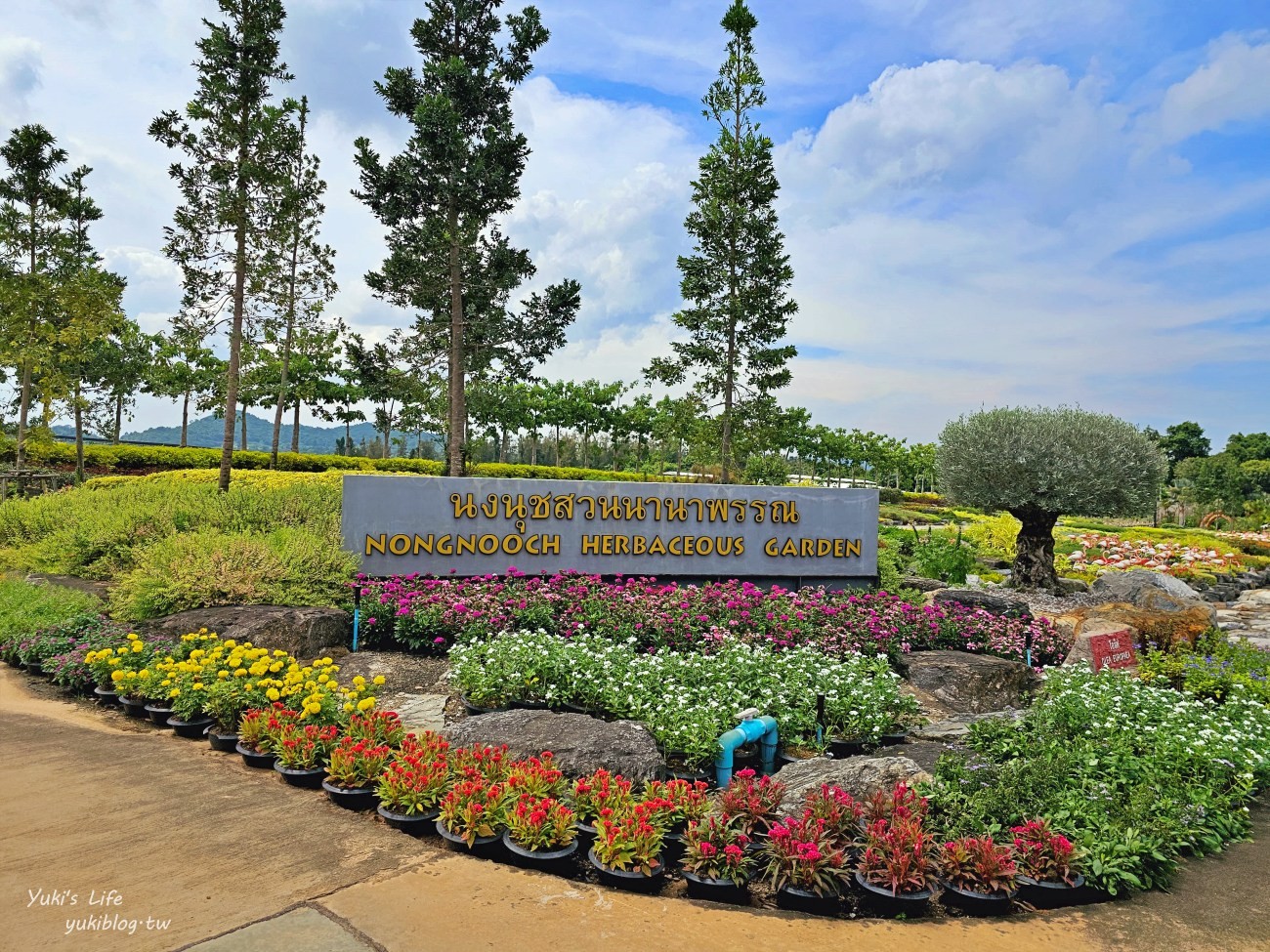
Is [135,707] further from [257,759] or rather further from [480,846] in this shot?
[480,846]

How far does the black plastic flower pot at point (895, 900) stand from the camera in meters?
3.36

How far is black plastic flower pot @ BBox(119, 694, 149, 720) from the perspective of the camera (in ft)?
19.3

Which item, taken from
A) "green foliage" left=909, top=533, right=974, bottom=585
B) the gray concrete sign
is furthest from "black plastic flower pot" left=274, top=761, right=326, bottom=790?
"green foliage" left=909, top=533, right=974, bottom=585

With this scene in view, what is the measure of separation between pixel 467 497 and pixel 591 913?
22.9 feet

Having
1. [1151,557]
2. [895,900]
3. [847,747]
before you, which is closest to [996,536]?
[1151,557]

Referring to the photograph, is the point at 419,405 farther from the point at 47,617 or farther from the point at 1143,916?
the point at 1143,916

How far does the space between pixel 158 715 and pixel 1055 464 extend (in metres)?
→ 13.3

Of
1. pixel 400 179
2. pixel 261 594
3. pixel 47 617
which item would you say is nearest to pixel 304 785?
pixel 261 594

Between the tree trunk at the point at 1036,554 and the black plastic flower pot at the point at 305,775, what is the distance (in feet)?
43.9

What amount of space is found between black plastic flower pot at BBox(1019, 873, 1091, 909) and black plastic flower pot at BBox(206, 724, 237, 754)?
451 cm

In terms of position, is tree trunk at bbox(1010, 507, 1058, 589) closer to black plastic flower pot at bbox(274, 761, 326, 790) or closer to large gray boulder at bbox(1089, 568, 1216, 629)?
large gray boulder at bbox(1089, 568, 1216, 629)

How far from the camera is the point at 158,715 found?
5.73 meters

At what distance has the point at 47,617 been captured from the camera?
7777 millimetres

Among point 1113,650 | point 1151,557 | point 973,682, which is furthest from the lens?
point 1151,557
